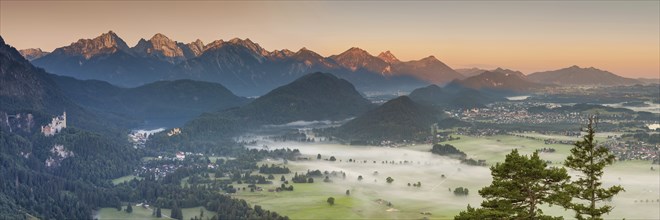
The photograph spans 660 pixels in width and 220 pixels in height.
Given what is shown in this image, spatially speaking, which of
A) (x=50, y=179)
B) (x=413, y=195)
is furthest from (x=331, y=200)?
(x=50, y=179)

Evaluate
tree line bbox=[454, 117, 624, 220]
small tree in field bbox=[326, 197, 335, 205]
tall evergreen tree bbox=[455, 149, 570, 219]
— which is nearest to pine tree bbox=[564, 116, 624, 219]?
tree line bbox=[454, 117, 624, 220]

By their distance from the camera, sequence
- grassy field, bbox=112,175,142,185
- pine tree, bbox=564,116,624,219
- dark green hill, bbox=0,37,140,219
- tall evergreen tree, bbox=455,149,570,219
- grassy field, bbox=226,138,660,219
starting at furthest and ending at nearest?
1. grassy field, bbox=112,175,142,185
2. dark green hill, bbox=0,37,140,219
3. grassy field, bbox=226,138,660,219
4. pine tree, bbox=564,116,624,219
5. tall evergreen tree, bbox=455,149,570,219

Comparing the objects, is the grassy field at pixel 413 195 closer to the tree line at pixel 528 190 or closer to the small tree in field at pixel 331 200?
the small tree in field at pixel 331 200

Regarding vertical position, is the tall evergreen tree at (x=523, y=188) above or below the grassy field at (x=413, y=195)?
above

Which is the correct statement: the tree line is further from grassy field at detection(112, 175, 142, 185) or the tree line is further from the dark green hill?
grassy field at detection(112, 175, 142, 185)

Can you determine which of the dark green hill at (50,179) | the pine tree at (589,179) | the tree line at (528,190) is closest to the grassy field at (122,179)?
the dark green hill at (50,179)

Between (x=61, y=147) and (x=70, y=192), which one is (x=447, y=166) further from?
(x=61, y=147)

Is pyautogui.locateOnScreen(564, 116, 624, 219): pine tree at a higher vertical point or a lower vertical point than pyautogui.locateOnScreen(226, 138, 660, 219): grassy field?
higher

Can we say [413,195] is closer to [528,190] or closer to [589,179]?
[589,179]

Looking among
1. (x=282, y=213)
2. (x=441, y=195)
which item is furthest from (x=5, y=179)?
(x=441, y=195)

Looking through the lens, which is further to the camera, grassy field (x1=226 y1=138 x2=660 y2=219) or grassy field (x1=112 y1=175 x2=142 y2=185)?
grassy field (x1=112 y1=175 x2=142 y2=185)
